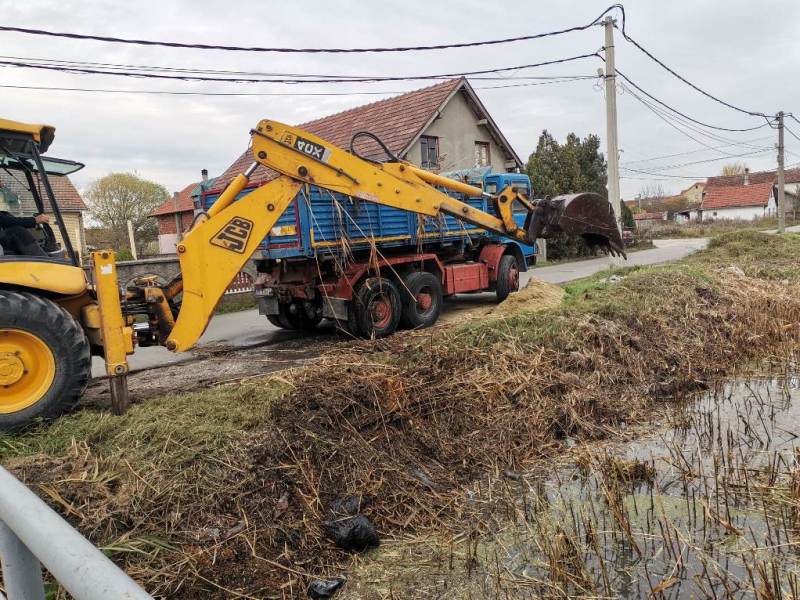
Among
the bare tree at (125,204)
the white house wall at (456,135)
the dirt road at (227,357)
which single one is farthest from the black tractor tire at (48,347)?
the bare tree at (125,204)

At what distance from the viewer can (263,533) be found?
3844mm

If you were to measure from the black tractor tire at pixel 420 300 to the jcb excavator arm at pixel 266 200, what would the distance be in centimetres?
234

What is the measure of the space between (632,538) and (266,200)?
4.32m

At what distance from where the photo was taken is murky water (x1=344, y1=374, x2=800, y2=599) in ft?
11.1

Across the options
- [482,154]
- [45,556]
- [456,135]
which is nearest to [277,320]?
[45,556]

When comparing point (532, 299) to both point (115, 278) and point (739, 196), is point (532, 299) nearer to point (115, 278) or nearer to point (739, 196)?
point (115, 278)

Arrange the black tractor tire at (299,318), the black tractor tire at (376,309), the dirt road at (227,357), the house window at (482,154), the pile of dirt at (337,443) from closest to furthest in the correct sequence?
the pile of dirt at (337,443), the dirt road at (227,357), the black tractor tire at (376,309), the black tractor tire at (299,318), the house window at (482,154)

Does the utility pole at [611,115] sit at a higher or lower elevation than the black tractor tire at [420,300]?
higher

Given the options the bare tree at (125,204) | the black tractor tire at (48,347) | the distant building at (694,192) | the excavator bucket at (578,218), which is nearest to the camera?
the black tractor tire at (48,347)

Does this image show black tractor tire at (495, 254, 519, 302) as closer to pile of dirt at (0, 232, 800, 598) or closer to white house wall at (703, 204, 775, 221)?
pile of dirt at (0, 232, 800, 598)

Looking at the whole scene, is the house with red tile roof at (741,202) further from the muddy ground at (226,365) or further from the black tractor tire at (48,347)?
the black tractor tire at (48,347)

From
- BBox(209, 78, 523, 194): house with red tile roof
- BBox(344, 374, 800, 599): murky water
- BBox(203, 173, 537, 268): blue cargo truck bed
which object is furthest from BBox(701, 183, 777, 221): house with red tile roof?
BBox(344, 374, 800, 599): murky water

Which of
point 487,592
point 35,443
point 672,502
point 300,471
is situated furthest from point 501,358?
point 35,443

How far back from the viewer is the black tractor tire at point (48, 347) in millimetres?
4633
